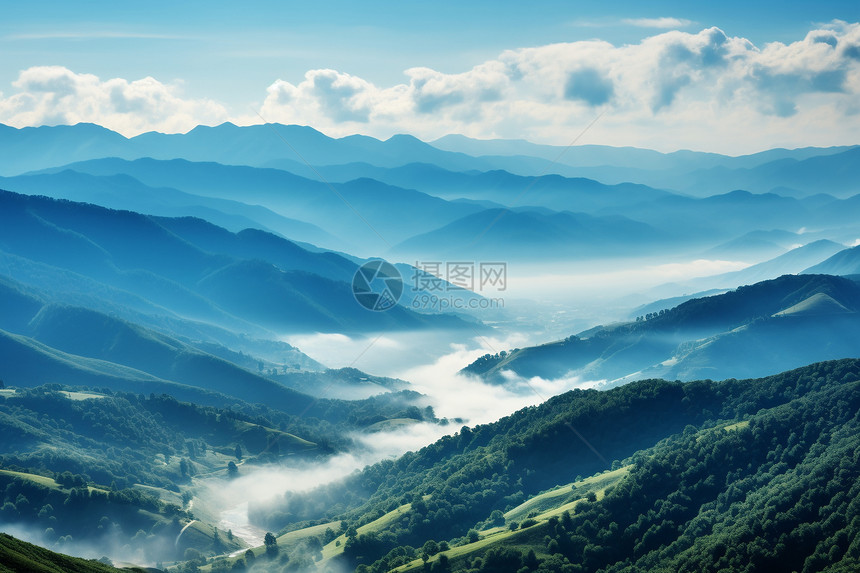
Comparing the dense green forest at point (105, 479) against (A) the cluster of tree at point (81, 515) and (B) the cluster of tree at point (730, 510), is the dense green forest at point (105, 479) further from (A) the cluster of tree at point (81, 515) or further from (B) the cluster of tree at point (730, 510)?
(B) the cluster of tree at point (730, 510)

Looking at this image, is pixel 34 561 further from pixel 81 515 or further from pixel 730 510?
pixel 81 515

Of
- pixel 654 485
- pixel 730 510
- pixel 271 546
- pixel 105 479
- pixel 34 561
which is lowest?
pixel 730 510

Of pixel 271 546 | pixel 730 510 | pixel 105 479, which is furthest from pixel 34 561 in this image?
pixel 105 479

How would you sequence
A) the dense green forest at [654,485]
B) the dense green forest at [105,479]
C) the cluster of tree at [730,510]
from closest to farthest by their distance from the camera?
the cluster of tree at [730,510] < the dense green forest at [654,485] < the dense green forest at [105,479]

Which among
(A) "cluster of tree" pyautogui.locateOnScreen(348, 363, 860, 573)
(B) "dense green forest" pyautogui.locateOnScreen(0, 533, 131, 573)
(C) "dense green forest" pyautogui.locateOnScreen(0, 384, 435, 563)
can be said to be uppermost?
(C) "dense green forest" pyautogui.locateOnScreen(0, 384, 435, 563)

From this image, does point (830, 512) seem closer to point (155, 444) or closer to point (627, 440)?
point (627, 440)

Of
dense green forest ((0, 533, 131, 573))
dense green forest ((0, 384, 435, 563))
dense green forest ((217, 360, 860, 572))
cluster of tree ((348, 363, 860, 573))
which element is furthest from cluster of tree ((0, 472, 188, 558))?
dense green forest ((0, 533, 131, 573))

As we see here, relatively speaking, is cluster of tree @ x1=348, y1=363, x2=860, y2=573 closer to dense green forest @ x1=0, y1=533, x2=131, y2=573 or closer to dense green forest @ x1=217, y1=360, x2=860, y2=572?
dense green forest @ x1=217, y1=360, x2=860, y2=572

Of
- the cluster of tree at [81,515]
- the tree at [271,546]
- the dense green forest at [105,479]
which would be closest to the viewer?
the tree at [271,546]

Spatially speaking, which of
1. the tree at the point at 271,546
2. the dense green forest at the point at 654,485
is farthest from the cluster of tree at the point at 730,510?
the tree at the point at 271,546

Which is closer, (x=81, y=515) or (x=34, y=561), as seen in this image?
(x=34, y=561)
